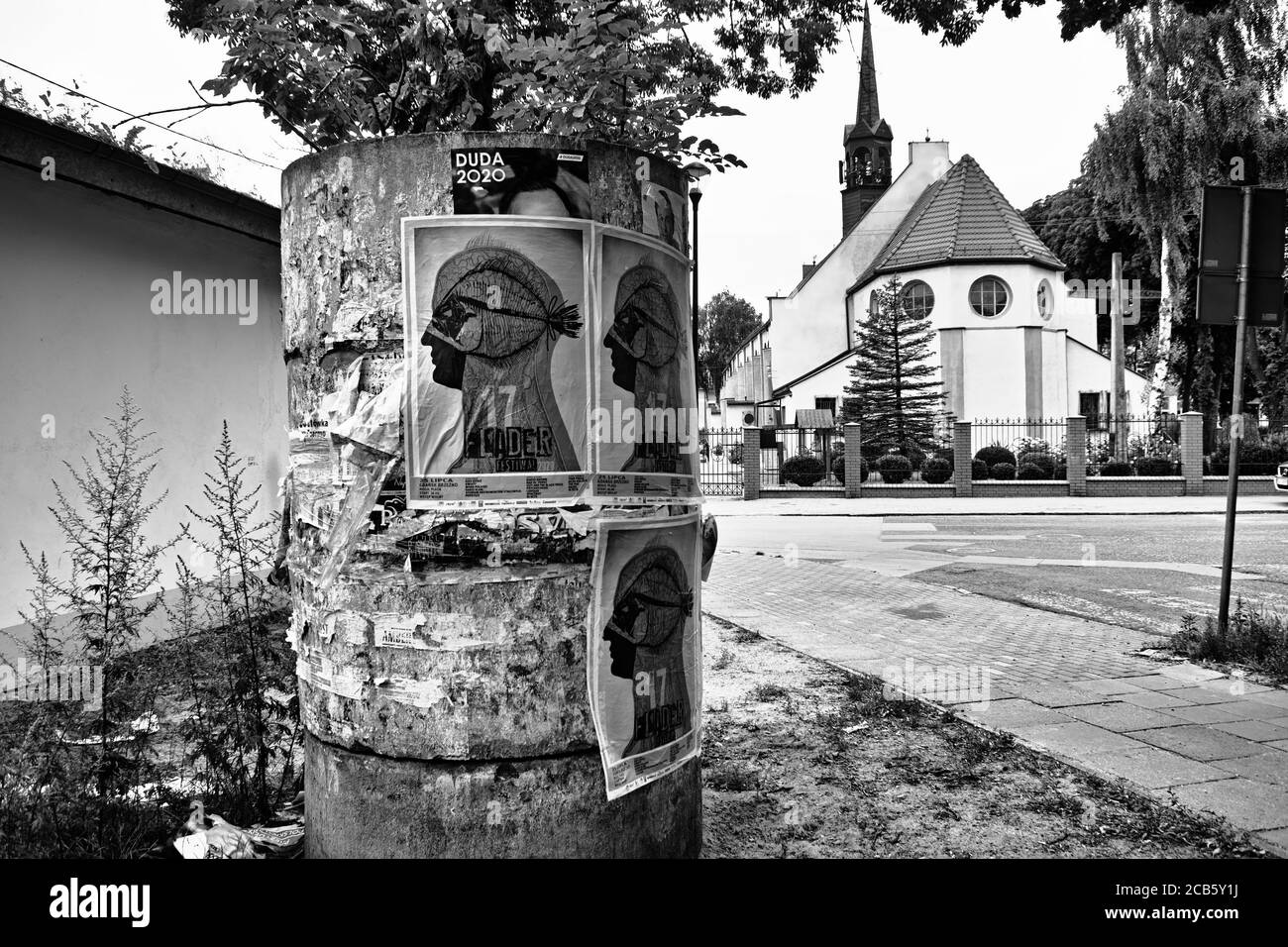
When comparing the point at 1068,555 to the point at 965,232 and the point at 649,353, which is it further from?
→ the point at 965,232

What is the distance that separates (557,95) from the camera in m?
2.90

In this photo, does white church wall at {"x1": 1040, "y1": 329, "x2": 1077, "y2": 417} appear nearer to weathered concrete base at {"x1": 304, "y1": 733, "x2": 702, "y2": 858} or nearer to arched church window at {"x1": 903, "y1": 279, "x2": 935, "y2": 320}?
arched church window at {"x1": 903, "y1": 279, "x2": 935, "y2": 320}

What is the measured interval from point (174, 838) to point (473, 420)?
5.58ft

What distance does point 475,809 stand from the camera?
8.61 feet

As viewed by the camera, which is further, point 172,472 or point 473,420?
point 172,472

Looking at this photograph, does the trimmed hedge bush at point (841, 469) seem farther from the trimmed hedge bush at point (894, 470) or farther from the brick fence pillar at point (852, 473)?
the brick fence pillar at point (852, 473)

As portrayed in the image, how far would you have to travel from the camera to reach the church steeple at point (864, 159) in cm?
5566

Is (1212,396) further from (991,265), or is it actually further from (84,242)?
(84,242)

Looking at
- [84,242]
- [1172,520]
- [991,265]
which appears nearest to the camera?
[84,242]

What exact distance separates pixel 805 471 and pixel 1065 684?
2550cm

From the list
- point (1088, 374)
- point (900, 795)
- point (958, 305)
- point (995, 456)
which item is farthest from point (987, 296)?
point (900, 795)

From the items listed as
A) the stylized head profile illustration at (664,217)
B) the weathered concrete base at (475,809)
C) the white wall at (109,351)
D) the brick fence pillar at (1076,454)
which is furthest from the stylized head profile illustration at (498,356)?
the brick fence pillar at (1076,454)

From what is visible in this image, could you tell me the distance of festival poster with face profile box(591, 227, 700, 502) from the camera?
8.97ft
